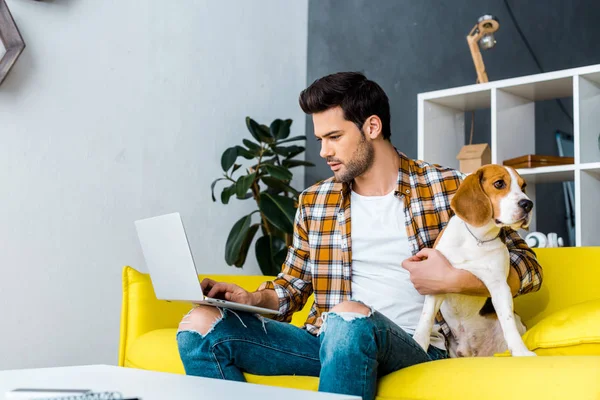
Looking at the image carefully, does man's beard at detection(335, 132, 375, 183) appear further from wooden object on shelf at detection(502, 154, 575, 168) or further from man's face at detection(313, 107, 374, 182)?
wooden object on shelf at detection(502, 154, 575, 168)

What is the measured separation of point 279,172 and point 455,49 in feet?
3.85

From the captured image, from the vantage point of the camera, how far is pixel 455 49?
3.91m

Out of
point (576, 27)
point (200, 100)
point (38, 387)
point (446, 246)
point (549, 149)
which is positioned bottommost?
point (38, 387)

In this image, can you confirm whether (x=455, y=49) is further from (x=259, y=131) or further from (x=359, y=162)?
(x=359, y=162)

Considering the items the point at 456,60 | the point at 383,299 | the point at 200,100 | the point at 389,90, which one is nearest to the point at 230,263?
the point at 200,100

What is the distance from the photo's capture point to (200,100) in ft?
13.2

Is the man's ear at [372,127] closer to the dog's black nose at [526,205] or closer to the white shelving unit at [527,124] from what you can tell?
the dog's black nose at [526,205]

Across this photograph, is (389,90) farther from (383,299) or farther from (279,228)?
(383,299)

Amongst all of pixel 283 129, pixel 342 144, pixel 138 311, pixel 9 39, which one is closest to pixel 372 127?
pixel 342 144

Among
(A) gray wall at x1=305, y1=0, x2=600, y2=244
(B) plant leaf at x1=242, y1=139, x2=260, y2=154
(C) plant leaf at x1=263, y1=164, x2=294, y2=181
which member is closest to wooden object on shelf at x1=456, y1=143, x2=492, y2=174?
(A) gray wall at x1=305, y1=0, x2=600, y2=244

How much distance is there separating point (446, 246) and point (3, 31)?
2335 mm

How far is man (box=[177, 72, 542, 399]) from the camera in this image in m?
1.76

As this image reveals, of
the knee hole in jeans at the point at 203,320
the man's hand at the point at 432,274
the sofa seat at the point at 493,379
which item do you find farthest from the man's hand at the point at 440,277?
the knee hole in jeans at the point at 203,320

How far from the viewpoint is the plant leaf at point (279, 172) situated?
12.0 feet
